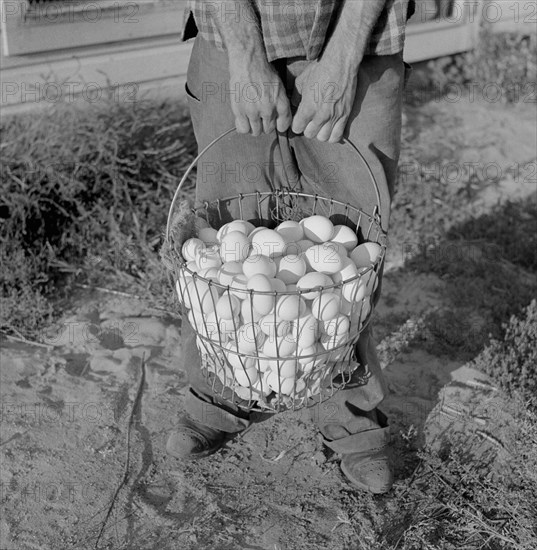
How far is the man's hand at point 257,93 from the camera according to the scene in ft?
7.55

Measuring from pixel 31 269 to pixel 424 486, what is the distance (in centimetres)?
215

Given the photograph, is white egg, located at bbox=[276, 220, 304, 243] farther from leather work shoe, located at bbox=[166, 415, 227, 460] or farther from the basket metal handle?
leather work shoe, located at bbox=[166, 415, 227, 460]

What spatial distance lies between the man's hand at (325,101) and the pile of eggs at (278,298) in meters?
0.28

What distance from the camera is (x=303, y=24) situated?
2307 millimetres

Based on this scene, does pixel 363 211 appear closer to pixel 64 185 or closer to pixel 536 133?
pixel 64 185

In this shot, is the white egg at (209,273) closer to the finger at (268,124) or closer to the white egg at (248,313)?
the white egg at (248,313)

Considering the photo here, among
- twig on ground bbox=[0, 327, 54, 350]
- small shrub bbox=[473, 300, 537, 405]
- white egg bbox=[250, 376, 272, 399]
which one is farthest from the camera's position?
twig on ground bbox=[0, 327, 54, 350]

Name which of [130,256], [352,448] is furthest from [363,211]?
[130,256]

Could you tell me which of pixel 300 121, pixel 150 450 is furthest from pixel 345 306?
pixel 150 450

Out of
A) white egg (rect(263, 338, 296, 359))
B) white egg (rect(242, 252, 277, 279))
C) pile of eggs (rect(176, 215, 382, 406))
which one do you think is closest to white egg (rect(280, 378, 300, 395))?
pile of eggs (rect(176, 215, 382, 406))

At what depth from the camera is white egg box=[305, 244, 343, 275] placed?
2.32m

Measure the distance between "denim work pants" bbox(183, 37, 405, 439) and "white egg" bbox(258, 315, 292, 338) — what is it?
1.49ft

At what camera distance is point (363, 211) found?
2.55 m

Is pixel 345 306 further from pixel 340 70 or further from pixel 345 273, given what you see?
pixel 340 70
